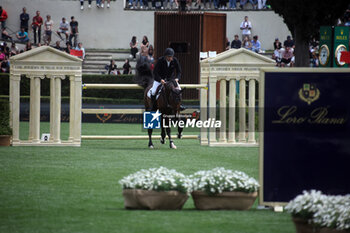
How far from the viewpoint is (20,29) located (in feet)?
129

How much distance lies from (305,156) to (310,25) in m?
14.7

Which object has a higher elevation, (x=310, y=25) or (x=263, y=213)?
(x=310, y=25)

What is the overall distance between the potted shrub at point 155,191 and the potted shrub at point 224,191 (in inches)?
5.8

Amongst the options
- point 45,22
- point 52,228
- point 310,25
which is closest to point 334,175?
point 52,228

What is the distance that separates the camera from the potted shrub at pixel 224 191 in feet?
23.2

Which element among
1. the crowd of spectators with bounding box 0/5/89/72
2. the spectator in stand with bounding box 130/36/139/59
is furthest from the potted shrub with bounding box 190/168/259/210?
the crowd of spectators with bounding box 0/5/89/72

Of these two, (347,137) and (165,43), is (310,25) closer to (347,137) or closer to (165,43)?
(165,43)

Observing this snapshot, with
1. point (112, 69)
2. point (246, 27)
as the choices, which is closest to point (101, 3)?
point (112, 69)

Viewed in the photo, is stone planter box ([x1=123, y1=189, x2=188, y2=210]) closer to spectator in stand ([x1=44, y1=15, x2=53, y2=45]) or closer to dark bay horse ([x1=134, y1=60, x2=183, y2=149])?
dark bay horse ([x1=134, y1=60, x2=183, y2=149])

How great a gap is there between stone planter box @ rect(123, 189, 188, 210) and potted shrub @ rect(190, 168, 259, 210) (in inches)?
7.4

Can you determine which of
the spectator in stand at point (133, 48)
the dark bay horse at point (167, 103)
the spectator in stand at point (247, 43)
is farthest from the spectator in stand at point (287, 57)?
the dark bay horse at point (167, 103)

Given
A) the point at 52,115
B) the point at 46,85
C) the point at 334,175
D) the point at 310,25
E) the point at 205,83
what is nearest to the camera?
the point at 334,175

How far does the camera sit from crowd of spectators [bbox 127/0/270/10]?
39875 mm

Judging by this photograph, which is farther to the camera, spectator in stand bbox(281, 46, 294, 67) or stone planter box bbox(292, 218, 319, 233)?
Result: spectator in stand bbox(281, 46, 294, 67)
